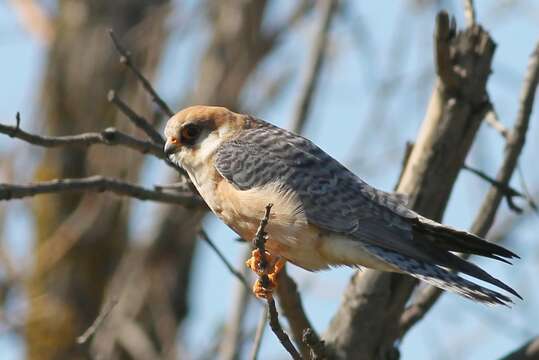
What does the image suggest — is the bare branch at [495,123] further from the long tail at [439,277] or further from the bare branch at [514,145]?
the long tail at [439,277]

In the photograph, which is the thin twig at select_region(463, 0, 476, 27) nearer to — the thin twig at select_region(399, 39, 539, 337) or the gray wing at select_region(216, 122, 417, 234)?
the thin twig at select_region(399, 39, 539, 337)

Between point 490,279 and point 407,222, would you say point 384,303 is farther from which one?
point 490,279

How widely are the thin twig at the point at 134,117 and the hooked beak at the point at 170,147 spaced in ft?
0.13

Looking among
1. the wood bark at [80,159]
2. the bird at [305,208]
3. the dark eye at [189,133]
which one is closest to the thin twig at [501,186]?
the bird at [305,208]

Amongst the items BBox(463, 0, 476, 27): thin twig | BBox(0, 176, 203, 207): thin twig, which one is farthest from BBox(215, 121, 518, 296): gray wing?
BBox(463, 0, 476, 27): thin twig

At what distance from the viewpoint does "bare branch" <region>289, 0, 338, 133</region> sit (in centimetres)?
544

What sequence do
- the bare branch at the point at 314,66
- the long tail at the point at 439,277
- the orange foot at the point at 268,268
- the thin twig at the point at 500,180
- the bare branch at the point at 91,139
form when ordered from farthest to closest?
1. the bare branch at the point at 314,66
2. the thin twig at the point at 500,180
3. the bare branch at the point at 91,139
4. the orange foot at the point at 268,268
5. the long tail at the point at 439,277

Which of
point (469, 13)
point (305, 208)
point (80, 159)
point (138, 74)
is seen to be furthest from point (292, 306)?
point (80, 159)

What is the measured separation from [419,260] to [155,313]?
13.0 ft

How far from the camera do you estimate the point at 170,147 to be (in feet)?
13.5

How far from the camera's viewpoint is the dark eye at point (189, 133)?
421cm

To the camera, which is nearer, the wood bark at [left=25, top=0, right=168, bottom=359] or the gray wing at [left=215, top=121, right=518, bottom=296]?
the gray wing at [left=215, top=121, right=518, bottom=296]

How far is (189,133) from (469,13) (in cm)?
130

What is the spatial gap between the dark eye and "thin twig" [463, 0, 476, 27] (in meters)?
1.20
